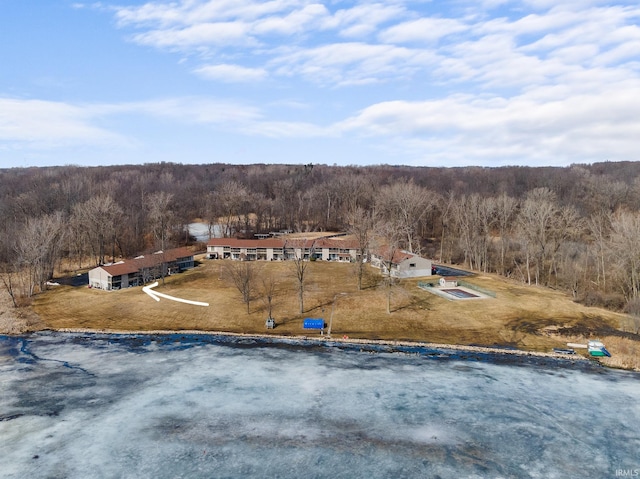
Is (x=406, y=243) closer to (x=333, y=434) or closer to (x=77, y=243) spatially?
(x=77, y=243)

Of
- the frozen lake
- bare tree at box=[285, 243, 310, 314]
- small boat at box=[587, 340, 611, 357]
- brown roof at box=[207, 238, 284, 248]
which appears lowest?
the frozen lake

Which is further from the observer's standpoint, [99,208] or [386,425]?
[99,208]

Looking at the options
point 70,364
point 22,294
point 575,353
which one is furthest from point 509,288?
point 22,294

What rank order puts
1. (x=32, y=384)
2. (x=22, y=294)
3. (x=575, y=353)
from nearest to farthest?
(x=32, y=384) < (x=575, y=353) < (x=22, y=294)

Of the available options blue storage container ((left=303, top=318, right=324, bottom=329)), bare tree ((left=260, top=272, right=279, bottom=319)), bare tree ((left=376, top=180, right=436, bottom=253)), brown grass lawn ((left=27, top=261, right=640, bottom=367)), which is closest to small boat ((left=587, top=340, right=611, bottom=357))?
brown grass lawn ((left=27, top=261, right=640, bottom=367))

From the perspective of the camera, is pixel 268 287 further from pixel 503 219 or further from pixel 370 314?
pixel 503 219

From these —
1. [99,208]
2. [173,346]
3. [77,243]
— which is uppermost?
[99,208]

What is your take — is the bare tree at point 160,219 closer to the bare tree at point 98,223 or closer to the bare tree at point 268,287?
the bare tree at point 98,223

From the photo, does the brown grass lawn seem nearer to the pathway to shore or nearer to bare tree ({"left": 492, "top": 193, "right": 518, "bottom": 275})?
the pathway to shore
